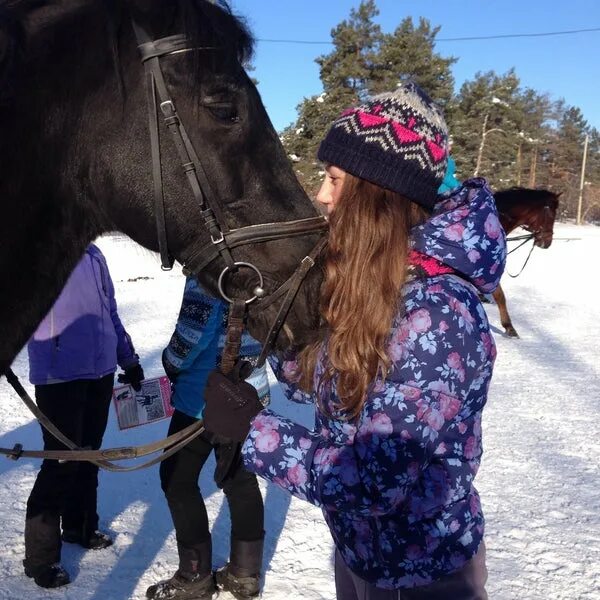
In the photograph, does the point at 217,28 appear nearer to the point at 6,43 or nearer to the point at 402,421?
the point at 6,43

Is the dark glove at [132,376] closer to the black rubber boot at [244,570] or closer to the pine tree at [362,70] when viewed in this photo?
the black rubber boot at [244,570]

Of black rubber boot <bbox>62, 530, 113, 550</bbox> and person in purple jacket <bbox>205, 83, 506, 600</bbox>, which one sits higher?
person in purple jacket <bbox>205, 83, 506, 600</bbox>

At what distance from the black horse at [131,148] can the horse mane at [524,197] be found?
356 inches

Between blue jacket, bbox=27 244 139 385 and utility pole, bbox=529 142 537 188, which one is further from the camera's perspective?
utility pole, bbox=529 142 537 188

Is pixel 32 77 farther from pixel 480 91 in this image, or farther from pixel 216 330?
pixel 480 91

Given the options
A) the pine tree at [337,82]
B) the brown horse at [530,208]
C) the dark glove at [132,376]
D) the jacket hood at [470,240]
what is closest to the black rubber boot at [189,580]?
the dark glove at [132,376]

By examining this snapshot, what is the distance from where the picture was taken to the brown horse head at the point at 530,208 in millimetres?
9875

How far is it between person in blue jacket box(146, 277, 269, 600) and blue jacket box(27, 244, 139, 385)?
1.82ft

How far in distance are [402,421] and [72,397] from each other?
2.42 metres

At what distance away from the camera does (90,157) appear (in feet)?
5.22

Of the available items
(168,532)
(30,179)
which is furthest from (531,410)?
(30,179)

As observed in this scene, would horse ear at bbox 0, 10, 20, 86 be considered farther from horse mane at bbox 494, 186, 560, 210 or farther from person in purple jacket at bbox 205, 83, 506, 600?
horse mane at bbox 494, 186, 560, 210

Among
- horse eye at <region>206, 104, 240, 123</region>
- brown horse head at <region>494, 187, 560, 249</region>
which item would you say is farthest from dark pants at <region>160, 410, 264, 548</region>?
brown horse head at <region>494, 187, 560, 249</region>

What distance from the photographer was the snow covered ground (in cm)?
313
